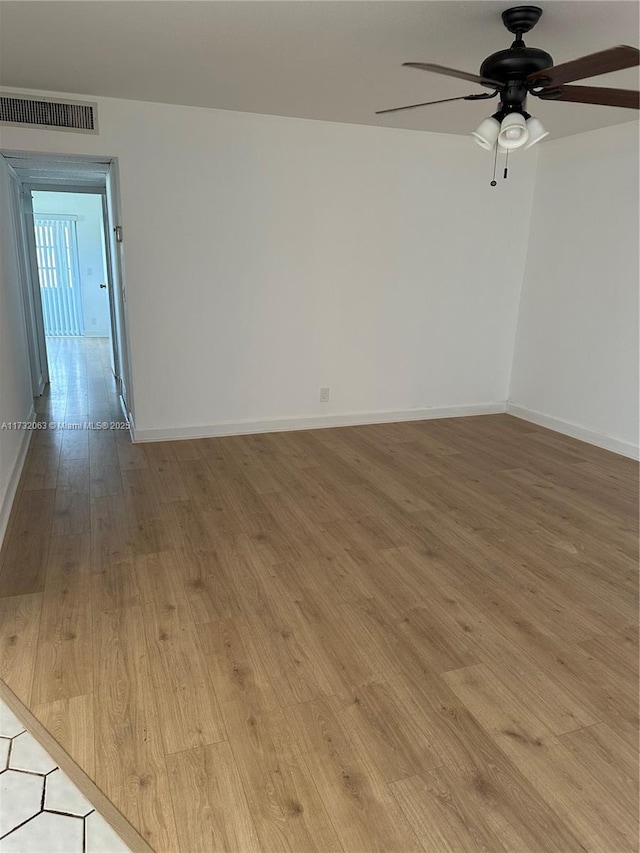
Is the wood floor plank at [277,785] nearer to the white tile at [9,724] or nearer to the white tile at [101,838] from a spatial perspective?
the white tile at [101,838]

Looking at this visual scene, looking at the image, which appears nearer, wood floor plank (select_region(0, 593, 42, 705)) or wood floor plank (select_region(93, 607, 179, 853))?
wood floor plank (select_region(93, 607, 179, 853))

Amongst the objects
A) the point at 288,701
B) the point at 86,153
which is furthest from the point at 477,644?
the point at 86,153

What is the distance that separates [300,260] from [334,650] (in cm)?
321

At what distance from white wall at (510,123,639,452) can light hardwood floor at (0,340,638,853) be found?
0.89 m

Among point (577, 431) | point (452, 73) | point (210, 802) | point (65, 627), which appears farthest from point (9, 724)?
point (577, 431)

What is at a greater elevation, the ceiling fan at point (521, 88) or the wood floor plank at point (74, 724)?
the ceiling fan at point (521, 88)

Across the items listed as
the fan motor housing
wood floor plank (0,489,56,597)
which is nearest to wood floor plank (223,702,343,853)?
wood floor plank (0,489,56,597)

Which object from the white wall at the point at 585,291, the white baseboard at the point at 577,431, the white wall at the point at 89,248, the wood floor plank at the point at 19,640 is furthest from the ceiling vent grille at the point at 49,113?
the white wall at the point at 89,248

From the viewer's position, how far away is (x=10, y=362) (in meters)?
3.79

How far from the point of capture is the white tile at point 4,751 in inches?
63.3

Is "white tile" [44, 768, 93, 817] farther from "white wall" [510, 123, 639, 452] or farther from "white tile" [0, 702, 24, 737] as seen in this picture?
"white wall" [510, 123, 639, 452]

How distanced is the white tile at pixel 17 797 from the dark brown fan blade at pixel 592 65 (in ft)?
8.96

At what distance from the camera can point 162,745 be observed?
167 cm

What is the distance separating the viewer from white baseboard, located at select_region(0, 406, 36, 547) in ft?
9.47
